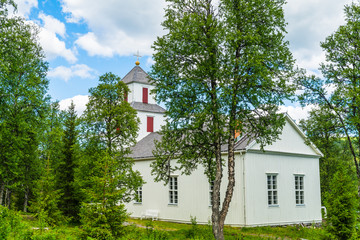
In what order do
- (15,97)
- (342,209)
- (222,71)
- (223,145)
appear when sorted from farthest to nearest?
(223,145)
(15,97)
(222,71)
(342,209)

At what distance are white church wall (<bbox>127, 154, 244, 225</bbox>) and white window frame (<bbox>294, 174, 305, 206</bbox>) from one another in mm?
5682

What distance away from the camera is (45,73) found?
27.8 metres

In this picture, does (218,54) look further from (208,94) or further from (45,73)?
(45,73)

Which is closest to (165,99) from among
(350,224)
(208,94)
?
(208,94)

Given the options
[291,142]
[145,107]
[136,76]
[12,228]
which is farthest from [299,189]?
[136,76]

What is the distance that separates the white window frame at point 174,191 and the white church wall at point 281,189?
613 centimetres

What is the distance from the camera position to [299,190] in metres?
25.8

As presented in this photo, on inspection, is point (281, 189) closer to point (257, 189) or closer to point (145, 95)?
point (257, 189)

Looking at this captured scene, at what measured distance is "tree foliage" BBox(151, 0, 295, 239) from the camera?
15.5 metres

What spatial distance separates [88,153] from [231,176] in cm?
787

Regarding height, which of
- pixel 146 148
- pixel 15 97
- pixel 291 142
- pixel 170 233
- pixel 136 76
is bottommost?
pixel 170 233

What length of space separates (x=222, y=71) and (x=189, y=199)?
12.4m

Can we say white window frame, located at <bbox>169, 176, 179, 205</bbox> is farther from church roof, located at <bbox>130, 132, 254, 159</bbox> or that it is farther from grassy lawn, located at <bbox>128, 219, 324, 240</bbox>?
grassy lawn, located at <bbox>128, 219, 324, 240</bbox>

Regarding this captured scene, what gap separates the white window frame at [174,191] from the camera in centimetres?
2653
